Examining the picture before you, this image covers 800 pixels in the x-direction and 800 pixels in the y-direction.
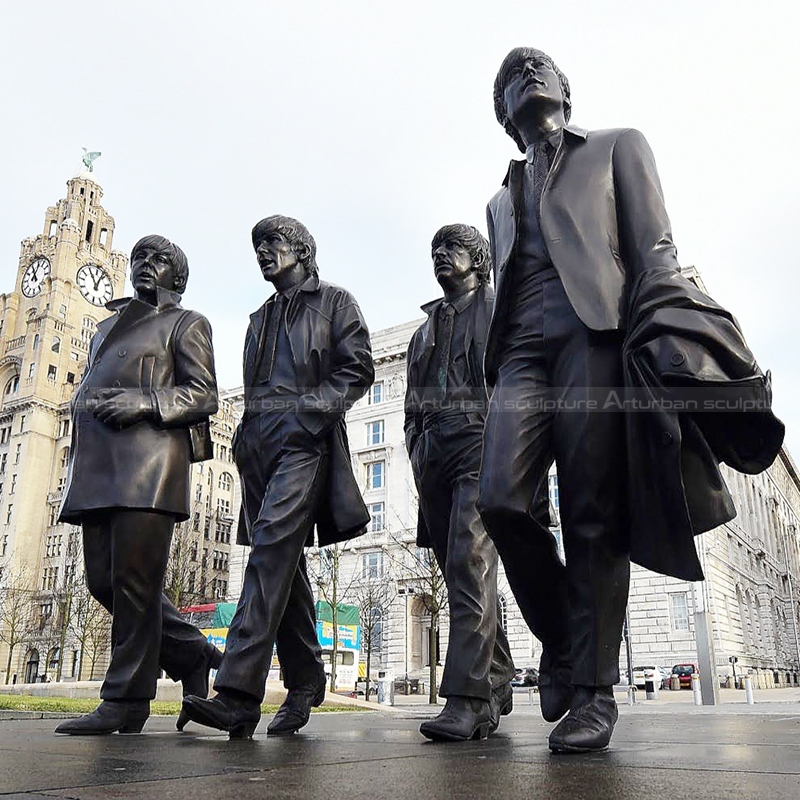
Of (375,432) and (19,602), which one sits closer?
(375,432)

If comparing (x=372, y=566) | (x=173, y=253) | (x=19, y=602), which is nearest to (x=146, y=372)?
(x=173, y=253)

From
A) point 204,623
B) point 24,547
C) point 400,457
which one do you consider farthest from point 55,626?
point 400,457

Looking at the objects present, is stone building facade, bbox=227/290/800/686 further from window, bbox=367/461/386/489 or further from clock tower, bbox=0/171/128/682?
clock tower, bbox=0/171/128/682

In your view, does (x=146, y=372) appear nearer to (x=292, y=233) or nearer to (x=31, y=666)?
(x=292, y=233)

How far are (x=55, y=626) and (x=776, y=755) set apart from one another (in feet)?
225

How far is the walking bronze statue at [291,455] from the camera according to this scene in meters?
4.09

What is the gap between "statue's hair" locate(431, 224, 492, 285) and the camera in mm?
5234

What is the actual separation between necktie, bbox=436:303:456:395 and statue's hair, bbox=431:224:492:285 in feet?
1.10

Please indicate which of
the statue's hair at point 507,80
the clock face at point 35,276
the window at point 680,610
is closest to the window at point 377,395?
the window at point 680,610

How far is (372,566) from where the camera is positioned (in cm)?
5003

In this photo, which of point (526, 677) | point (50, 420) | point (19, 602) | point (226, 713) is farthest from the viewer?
point (50, 420)

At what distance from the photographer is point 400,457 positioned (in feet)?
167

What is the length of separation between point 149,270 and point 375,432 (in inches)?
1890

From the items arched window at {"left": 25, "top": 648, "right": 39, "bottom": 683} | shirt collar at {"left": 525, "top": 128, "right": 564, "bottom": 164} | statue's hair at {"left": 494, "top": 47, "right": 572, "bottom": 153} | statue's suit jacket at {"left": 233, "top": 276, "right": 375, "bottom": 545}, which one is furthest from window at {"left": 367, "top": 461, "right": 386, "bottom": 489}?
shirt collar at {"left": 525, "top": 128, "right": 564, "bottom": 164}
